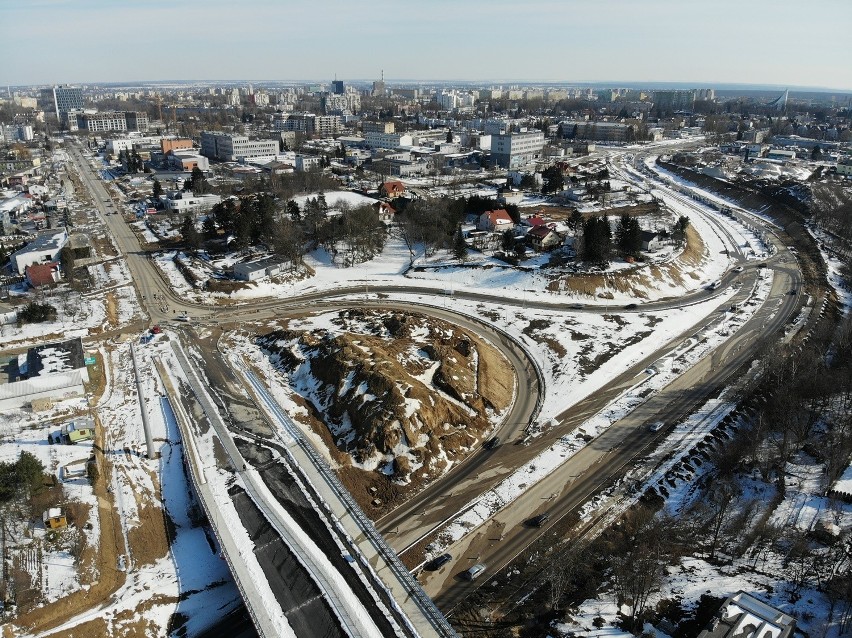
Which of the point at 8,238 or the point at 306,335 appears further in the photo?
the point at 8,238

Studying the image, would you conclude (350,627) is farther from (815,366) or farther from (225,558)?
(815,366)

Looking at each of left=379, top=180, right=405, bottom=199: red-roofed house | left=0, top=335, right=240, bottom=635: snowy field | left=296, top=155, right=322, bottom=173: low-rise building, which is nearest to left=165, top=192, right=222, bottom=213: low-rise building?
left=296, top=155, right=322, bottom=173: low-rise building

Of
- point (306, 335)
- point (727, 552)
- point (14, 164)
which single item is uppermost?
point (14, 164)

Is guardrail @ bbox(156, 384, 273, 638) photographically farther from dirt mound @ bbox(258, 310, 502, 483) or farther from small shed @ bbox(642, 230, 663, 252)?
small shed @ bbox(642, 230, 663, 252)

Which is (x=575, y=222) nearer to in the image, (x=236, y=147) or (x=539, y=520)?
Answer: (x=539, y=520)

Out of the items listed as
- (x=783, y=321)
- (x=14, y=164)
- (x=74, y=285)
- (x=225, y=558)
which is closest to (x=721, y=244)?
(x=783, y=321)

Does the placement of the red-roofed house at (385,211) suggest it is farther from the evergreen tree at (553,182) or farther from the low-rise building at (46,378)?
the low-rise building at (46,378)

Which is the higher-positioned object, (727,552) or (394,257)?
(394,257)

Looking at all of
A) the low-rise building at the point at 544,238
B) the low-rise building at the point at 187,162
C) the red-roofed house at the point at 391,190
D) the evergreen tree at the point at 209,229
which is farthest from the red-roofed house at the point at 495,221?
the low-rise building at the point at 187,162
